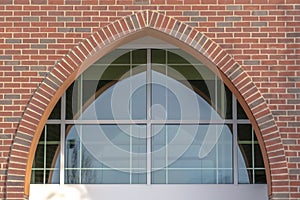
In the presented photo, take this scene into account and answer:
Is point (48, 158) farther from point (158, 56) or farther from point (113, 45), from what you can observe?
point (158, 56)

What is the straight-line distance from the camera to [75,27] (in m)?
8.60

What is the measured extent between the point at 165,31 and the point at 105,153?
85.7 inches

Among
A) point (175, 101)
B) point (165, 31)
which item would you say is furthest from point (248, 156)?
point (165, 31)

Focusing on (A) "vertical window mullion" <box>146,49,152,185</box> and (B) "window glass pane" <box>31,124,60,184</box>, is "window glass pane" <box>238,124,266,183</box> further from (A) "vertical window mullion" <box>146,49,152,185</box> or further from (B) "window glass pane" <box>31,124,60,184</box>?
(B) "window glass pane" <box>31,124,60,184</box>

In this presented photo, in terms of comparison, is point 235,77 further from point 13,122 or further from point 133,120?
point 13,122

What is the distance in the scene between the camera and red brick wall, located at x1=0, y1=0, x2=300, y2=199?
27.6 feet

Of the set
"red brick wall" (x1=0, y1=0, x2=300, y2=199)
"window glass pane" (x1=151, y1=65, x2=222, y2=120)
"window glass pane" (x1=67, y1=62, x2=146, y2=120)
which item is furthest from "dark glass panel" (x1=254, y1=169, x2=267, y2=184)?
"window glass pane" (x1=67, y1=62, x2=146, y2=120)

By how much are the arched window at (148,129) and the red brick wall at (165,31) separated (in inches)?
46.6

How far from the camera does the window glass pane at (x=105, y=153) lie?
9.48 meters

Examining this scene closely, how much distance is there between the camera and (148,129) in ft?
31.3

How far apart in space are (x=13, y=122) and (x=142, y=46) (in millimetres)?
2267

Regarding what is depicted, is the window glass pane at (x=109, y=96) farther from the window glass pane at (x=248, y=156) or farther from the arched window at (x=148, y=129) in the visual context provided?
the window glass pane at (x=248, y=156)

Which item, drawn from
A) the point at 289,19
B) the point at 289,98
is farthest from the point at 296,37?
the point at 289,98

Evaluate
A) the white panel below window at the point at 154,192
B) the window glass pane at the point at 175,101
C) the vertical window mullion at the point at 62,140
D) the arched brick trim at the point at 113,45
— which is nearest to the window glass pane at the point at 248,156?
the white panel below window at the point at 154,192
